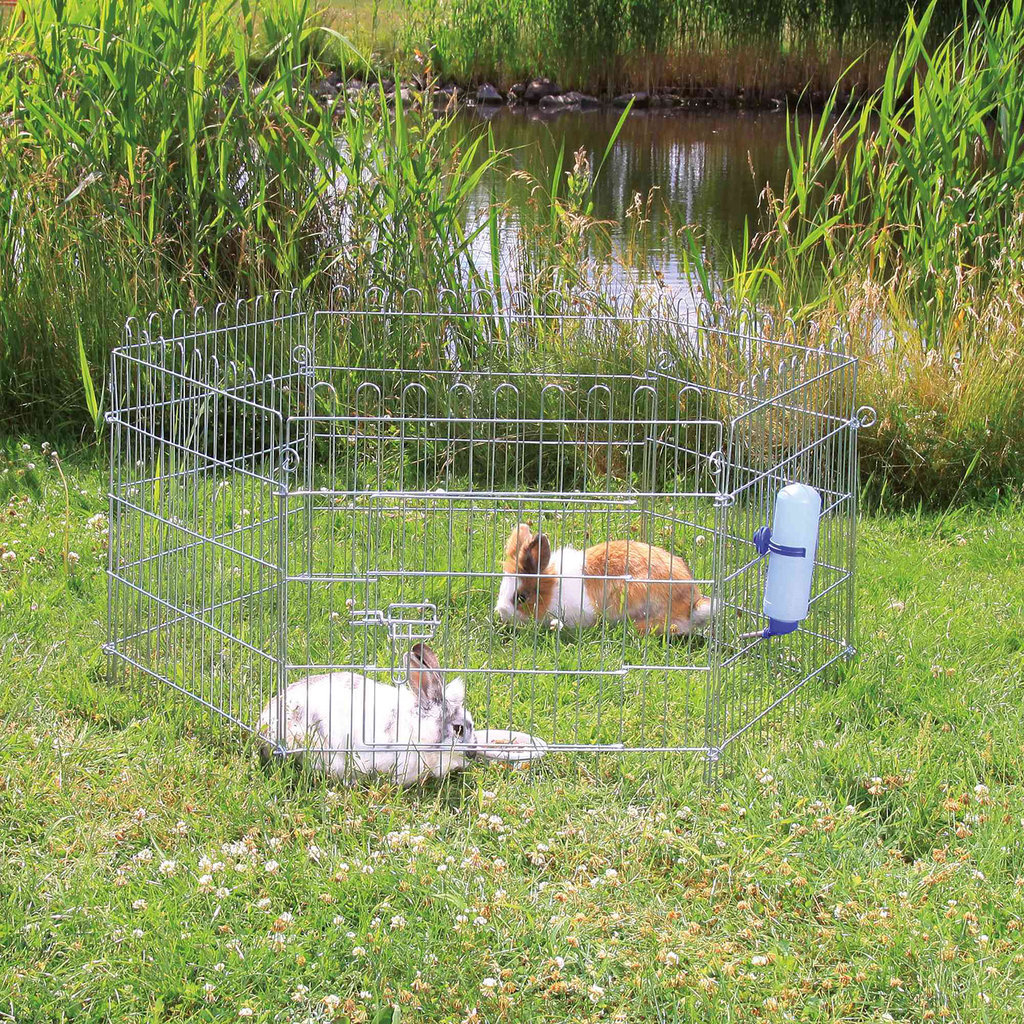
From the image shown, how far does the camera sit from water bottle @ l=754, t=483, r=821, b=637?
124 inches

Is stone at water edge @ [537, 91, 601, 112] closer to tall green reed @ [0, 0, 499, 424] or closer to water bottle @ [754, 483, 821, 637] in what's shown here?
tall green reed @ [0, 0, 499, 424]

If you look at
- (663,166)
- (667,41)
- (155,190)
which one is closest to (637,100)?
(667,41)

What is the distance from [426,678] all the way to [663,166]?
11.4 meters

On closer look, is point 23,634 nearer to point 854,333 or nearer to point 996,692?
point 996,692

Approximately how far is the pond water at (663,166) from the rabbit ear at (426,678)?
14.5 ft

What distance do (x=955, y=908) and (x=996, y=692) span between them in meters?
1.05

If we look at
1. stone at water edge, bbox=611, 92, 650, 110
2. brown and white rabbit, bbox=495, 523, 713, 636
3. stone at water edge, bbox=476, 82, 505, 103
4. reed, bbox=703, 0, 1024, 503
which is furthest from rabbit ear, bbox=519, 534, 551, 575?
stone at water edge, bbox=611, 92, 650, 110

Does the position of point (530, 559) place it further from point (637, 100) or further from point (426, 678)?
point (637, 100)

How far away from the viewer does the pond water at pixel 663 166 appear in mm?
9602

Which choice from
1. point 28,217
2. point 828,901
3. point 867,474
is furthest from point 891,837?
point 28,217

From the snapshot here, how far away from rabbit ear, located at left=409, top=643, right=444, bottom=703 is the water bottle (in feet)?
2.83

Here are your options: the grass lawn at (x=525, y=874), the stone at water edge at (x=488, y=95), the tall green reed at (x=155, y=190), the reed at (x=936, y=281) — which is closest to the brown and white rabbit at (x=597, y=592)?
the grass lawn at (x=525, y=874)

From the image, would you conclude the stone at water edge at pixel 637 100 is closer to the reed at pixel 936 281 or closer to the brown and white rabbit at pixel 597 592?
the reed at pixel 936 281

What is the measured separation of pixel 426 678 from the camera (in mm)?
3080
